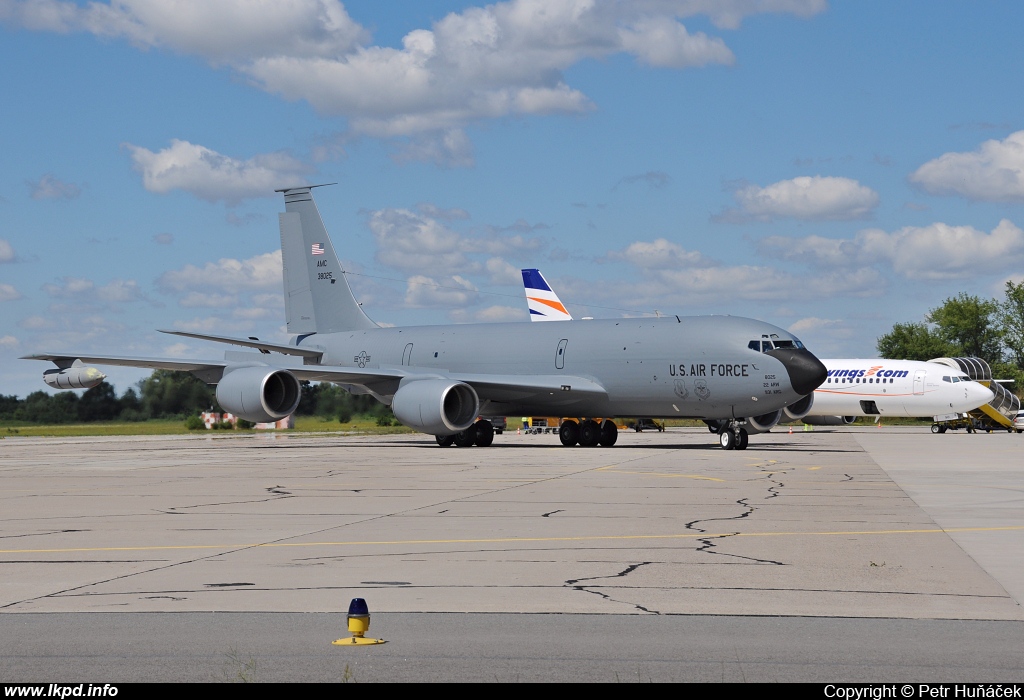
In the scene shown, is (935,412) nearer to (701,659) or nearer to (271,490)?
(271,490)

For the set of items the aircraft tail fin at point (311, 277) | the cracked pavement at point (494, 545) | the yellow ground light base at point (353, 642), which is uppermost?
the aircraft tail fin at point (311, 277)

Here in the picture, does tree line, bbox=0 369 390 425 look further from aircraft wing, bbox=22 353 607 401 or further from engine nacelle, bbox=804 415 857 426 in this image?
engine nacelle, bbox=804 415 857 426

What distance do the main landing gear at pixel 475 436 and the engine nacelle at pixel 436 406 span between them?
2.30 m

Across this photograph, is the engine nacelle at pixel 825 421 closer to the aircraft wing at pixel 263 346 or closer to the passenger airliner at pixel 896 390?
the passenger airliner at pixel 896 390

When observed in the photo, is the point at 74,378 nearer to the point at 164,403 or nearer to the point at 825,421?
the point at 164,403

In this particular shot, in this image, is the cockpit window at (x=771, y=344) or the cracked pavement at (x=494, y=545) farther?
the cockpit window at (x=771, y=344)

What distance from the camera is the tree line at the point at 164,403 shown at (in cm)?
5209

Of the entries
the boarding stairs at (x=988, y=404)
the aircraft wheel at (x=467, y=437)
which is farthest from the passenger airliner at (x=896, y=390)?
the aircraft wheel at (x=467, y=437)

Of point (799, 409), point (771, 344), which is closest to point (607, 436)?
point (799, 409)

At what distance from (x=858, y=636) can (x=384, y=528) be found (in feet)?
24.7

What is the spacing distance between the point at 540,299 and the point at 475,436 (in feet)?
76.7

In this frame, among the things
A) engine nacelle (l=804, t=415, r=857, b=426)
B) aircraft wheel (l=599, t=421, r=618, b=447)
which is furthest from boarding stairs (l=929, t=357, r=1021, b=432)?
aircraft wheel (l=599, t=421, r=618, b=447)

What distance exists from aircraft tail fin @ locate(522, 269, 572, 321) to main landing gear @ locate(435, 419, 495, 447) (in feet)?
73.9
